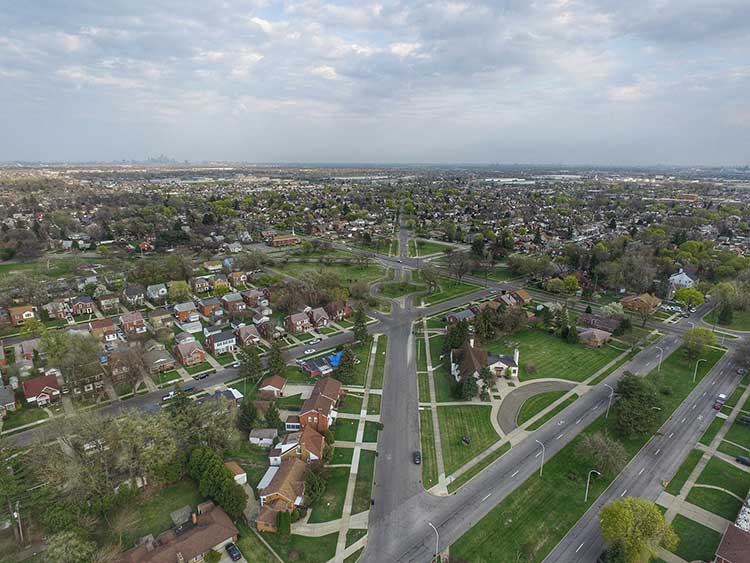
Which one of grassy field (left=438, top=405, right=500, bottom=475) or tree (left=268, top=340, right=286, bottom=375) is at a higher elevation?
tree (left=268, top=340, right=286, bottom=375)

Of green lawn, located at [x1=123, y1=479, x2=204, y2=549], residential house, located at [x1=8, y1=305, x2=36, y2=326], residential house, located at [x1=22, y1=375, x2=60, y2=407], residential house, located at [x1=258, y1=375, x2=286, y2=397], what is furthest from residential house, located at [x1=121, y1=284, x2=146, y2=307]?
green lawn, located at [x1=123, y1=479, x2=204, y2=549]

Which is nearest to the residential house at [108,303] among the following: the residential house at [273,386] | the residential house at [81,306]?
the residential house at [81,306]

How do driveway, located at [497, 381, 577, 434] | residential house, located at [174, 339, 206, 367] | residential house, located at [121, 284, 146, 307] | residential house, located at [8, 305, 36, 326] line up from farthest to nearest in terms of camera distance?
1. residential house, located at [121, 284, 146, 307]
2. residential house, located at [8, 305, 36, 326]
3. residential house, located at [174, 339, 206, 367]
4. driveway, located at [497, 381, 577, 434]

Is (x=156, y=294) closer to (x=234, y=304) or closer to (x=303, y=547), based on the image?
(x=234, y=304)

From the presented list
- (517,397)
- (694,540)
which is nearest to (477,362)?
(517,397)

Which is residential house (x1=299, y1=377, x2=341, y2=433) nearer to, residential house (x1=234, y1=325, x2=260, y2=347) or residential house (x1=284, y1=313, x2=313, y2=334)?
residential house (x1=234, y1=325, x2=260, y2=347)

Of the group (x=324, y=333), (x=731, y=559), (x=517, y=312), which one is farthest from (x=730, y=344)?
(x=324, y=333)
